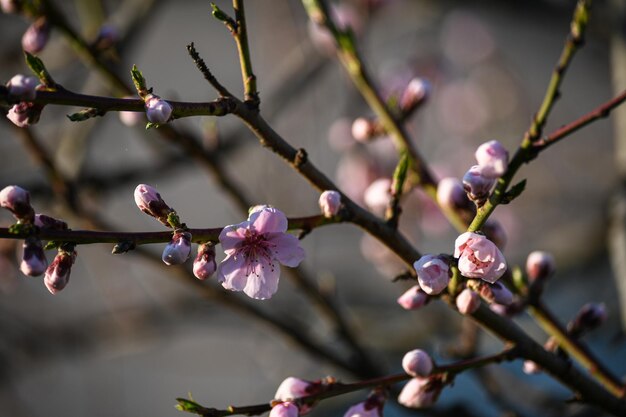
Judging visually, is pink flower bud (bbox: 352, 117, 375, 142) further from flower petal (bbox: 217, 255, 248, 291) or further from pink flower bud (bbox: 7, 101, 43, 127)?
pink flower bud (bbox: 7, 101, 43, 127)

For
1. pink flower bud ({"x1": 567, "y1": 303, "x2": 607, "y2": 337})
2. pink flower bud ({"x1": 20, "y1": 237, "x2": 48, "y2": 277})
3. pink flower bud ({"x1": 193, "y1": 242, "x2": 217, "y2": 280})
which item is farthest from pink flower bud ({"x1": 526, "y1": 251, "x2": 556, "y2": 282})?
pink flower bud ({"x1": 20, "y1": 237, "x2": 48, "y2": 277})

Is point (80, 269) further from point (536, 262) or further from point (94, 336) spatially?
point (536, 262)

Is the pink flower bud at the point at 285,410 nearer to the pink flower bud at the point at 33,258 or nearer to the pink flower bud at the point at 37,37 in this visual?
the pink flower bud at the point at 33,258

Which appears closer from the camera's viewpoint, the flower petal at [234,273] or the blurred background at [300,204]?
the flower petal at [234,273]

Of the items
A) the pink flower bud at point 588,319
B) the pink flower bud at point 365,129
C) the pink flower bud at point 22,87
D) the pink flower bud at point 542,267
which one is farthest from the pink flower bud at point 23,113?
the pink flower bud at point 588,319

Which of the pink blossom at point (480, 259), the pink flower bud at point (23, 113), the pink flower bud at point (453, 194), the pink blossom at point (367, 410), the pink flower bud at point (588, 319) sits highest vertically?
the pink flower bud at point (453, 194)
